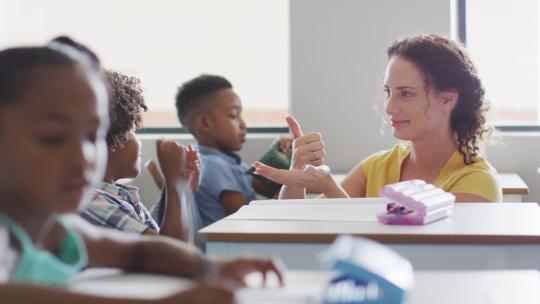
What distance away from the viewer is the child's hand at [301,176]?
8.00ft

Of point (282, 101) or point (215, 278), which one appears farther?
point (282, 101)

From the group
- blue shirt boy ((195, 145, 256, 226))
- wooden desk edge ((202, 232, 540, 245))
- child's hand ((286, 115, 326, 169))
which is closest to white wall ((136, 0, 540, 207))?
blue shirt boy ((195, 145, 256, 226))

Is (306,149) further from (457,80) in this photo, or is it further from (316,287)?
(316,287)

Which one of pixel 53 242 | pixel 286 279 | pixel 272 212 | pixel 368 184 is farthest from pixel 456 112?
pixel 53 242

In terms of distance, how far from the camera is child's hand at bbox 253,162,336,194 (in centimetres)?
244

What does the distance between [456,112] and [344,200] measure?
24.7 inches

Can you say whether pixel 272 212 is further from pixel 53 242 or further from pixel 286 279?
pixel 53 242

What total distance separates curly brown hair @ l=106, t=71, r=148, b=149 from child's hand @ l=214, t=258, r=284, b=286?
1010 mm

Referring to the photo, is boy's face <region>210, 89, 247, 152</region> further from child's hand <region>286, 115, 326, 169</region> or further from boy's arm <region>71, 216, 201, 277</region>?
boy's arm <region>71, 216, 201, 277</region>

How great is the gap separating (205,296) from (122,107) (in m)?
1.33

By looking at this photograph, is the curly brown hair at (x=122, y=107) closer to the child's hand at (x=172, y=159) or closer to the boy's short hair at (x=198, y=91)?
the child's hand at (x=172, y=159)

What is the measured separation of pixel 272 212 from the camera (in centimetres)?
225

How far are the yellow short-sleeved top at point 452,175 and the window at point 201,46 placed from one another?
1.86 m

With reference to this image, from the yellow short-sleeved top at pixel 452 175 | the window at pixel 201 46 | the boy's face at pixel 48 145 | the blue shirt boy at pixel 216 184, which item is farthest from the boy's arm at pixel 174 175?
the window at pixel 201 46
